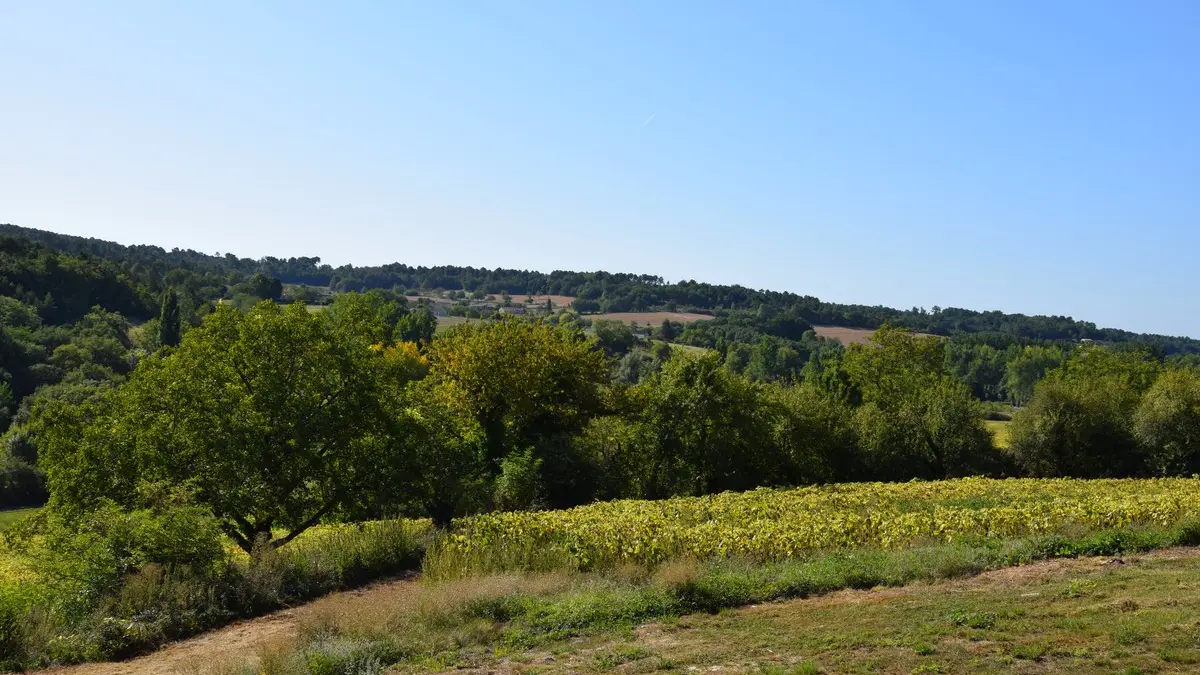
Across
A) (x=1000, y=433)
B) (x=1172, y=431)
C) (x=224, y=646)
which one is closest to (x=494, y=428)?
(x=224, y=646)

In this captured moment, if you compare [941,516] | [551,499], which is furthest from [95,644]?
[551,499]

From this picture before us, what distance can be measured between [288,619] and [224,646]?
155 cm

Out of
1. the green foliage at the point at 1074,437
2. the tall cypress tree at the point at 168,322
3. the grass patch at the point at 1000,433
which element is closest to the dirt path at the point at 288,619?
the green foliage at the point at 1074,437

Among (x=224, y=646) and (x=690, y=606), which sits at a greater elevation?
(x=690, y=606)

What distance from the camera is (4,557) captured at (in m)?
29.4

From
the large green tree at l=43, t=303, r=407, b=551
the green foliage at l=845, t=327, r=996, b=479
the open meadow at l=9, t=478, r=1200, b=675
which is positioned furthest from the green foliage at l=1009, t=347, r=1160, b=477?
the large green tree at l=43, t=303, r=407, b=551

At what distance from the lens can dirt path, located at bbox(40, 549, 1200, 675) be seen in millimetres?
11320

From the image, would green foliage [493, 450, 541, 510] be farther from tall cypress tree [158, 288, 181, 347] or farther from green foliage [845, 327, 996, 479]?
tall cypress tree [158, 288, 181, 347]

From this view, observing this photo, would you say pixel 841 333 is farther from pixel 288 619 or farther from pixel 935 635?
pixel 935 635

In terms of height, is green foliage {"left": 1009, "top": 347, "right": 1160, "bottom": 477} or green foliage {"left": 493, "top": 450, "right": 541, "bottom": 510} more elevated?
green foliage {"left": 1009, "top": 347, "right": 1160, "bottom": 477}

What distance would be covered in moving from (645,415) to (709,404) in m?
2.70

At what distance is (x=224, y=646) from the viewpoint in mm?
12320

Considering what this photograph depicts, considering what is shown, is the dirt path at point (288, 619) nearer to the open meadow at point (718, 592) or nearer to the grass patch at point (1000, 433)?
the open meadow at point (718, 592)

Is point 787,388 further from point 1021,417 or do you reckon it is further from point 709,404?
point 1021,417
